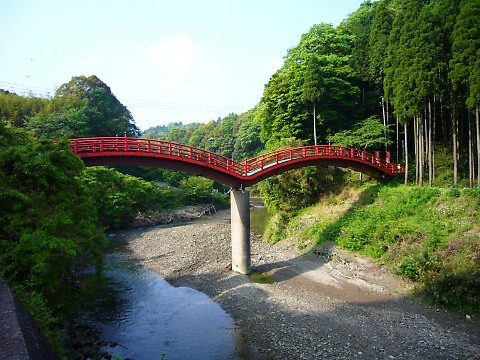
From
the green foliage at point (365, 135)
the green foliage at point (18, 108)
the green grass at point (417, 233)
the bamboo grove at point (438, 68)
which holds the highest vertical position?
the green foliage at point (18, 108)

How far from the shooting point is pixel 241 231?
60.0 feet

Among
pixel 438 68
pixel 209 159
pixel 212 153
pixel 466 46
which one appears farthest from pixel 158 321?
pixel 466 46

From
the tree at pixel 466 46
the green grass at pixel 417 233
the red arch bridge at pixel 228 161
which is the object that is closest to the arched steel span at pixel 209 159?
the red arch bridge at pixel 228 161

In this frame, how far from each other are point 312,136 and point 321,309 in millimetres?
21384

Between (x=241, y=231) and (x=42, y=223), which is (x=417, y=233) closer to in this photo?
(x=241, y=231)

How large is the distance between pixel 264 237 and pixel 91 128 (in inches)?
1367

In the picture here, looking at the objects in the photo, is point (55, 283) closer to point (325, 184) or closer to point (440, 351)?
point (440, 351)

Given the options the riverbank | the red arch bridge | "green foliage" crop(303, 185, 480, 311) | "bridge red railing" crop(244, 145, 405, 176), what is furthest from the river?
"green foliage" crop(303, 185, 480, 311)

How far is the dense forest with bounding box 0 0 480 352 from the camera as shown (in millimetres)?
9922

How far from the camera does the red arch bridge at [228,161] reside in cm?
1546

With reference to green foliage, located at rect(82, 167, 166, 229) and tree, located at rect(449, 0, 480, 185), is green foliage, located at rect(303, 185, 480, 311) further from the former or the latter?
green foliage, located at rect(82, 167, 166, 229)

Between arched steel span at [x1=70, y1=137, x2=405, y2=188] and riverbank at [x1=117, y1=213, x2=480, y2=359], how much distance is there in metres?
6.00

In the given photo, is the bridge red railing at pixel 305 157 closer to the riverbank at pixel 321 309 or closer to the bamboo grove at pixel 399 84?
the bamboo grove at pixel 399 84

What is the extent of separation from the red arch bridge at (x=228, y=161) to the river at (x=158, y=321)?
14.8 feet
